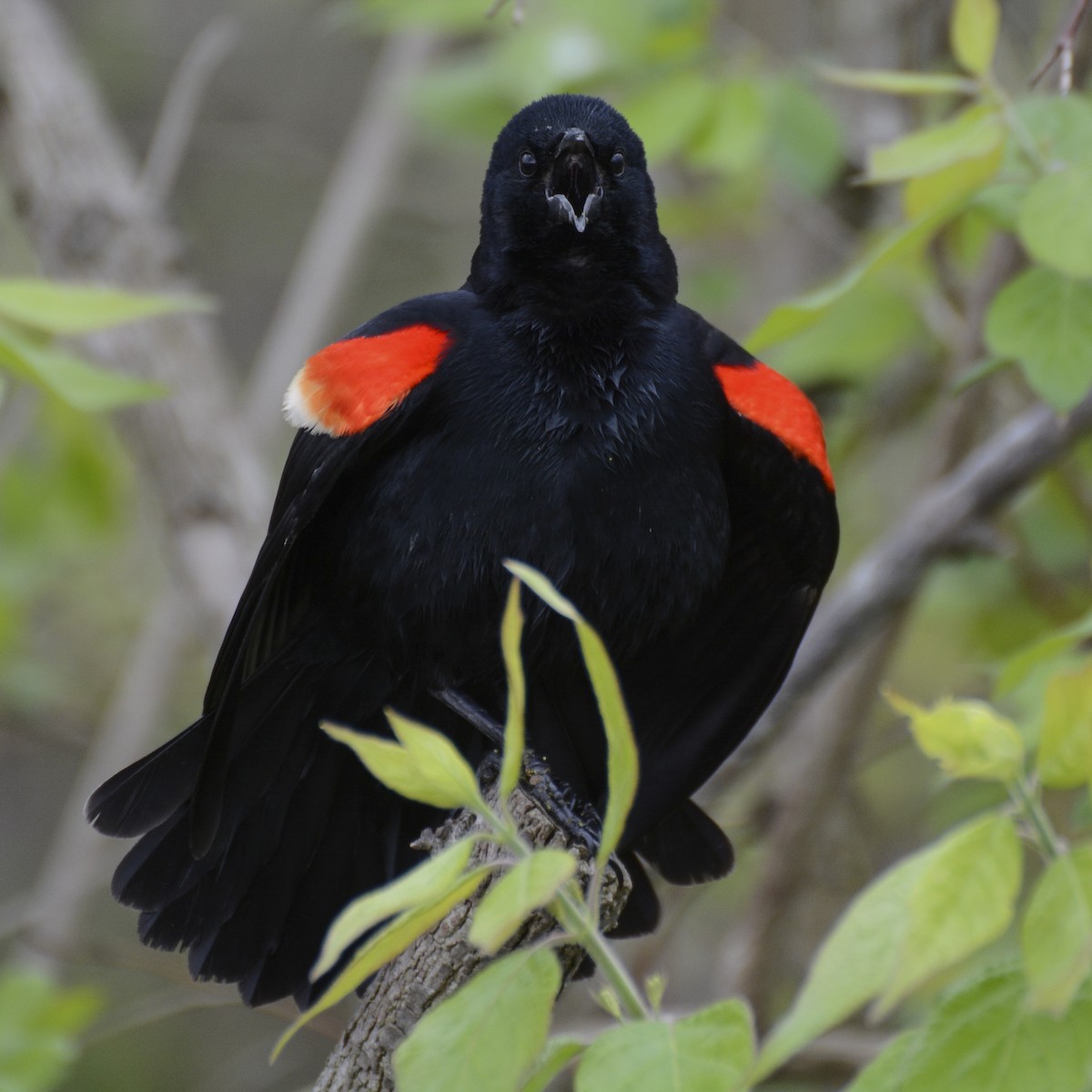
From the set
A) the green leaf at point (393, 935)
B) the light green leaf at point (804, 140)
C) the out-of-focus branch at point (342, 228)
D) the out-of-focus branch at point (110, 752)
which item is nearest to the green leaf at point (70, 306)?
the green leaf at point (393, 935)

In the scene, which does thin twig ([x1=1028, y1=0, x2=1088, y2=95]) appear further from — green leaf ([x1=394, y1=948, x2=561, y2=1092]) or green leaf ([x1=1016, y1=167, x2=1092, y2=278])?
green leaf ([x1=394, y1=948, x2=561, y2=1092])

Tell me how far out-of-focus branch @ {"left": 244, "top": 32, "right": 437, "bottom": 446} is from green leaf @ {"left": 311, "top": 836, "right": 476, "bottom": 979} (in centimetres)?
309

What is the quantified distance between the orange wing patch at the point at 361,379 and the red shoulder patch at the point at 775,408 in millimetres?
456

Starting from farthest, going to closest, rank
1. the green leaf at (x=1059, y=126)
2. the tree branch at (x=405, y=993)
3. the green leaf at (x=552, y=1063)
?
the green leaf at (x=1059, y=126) < the tree branch at (x=405, y=993) < the green leaf at (x=552, y=1063)

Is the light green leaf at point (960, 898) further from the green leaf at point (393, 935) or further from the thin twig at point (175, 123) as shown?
the thin twig at point (175, 123)

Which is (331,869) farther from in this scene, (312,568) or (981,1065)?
(981,1065)

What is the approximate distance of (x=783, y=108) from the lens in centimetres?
296

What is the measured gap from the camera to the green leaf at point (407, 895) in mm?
1026

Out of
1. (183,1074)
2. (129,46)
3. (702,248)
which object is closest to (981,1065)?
(702,248)

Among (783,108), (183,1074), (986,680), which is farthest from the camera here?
(183,1074)

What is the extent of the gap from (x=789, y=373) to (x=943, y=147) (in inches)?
52.4

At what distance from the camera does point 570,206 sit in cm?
226

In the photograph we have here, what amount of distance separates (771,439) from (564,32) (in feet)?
4.59

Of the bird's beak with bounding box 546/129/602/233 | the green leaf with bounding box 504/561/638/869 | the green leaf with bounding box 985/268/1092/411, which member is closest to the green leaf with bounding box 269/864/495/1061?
the green leaf with bounding box 504/561/638/869
